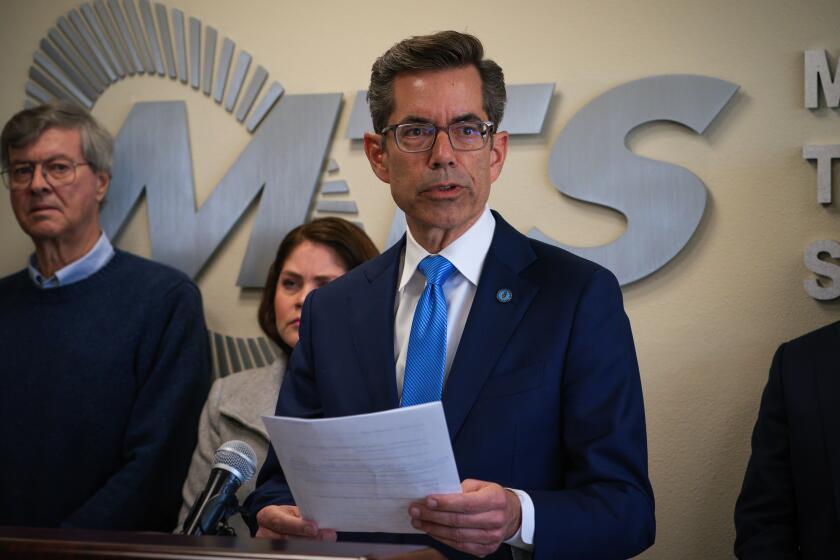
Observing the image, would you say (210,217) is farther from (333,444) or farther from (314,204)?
(333,444)

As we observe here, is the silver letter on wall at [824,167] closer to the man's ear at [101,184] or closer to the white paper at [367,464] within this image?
the white paper at [367,464]

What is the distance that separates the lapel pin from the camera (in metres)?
1.81

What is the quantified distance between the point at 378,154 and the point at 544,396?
0.65 meters

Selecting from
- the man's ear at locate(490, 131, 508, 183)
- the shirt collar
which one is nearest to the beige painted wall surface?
the man's ear at locate(490, 131, 508, 183)

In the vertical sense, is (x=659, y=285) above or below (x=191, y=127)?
below

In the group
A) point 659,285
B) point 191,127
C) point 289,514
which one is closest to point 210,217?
point 191,127

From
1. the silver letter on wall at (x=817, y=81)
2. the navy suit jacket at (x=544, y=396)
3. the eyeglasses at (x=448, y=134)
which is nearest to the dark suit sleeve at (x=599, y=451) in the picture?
the navy suit jacket at (x=544, y=396)

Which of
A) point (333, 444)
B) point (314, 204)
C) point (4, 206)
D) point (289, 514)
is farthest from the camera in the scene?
point (4, 206)

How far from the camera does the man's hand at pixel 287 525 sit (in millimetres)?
1575

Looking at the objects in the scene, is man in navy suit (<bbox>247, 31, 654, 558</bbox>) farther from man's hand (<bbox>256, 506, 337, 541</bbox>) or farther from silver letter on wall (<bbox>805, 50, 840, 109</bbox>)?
silver letter on wall (<bbox>805, 50, 840, 109</bbox>)

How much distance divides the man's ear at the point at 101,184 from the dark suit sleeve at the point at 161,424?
44 cm

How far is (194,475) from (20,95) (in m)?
1.64

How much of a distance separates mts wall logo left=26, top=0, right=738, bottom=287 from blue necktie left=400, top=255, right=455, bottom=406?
97cm

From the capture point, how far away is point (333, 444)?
56.1 inches
